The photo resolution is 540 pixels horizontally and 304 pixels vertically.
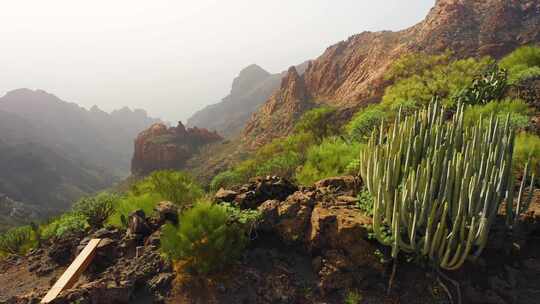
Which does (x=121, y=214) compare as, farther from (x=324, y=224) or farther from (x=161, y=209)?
(x=324, y=224)

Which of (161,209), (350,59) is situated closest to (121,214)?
(161,209)

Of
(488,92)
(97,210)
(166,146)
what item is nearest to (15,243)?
(97,210)

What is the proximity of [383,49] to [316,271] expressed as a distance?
54337 millimetres

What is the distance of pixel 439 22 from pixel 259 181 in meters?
48.8

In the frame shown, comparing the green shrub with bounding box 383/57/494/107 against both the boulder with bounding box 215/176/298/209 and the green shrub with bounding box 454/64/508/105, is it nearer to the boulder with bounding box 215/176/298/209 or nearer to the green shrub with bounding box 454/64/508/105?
the green shrub with bounding box 454/64/508/105

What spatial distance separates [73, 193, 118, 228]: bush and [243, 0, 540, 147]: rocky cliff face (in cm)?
3706

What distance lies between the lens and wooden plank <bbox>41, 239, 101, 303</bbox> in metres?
5.24

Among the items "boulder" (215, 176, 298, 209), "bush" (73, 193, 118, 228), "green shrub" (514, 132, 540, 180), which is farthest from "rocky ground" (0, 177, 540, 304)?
"bush" (73, 193, 118, 228)

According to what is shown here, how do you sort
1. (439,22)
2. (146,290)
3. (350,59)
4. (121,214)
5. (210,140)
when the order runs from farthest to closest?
(210,140) → (350,59) → (439,22) → (121,214) → (146,290)

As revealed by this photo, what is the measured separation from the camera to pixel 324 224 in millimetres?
4938

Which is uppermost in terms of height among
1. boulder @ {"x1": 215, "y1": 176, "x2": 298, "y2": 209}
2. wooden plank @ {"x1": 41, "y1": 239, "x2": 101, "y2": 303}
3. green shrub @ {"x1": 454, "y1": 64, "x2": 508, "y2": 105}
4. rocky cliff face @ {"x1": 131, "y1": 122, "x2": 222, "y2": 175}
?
green shrub @ {"x1": 454, "y1": 64, "x2": 508, "y2": 105}

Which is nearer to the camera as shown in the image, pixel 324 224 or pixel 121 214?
pixel 324 224

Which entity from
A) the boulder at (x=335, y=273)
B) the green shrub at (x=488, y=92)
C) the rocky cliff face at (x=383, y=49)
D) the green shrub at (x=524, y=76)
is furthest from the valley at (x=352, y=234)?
the rocky cliff face at (x=383, y=49)

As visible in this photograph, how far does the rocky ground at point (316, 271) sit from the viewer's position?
4266 mm
